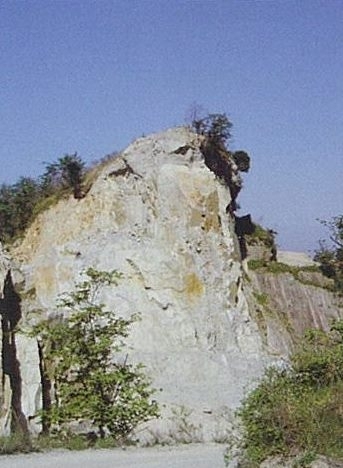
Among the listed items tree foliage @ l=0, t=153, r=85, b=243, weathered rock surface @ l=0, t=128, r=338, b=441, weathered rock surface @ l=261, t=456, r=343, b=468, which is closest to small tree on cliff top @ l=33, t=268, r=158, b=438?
weathered rock surface @ l=261, t=456, r=343, b=468

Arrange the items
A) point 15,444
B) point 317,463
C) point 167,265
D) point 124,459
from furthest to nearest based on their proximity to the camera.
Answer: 1. point 167,265
2. point 15,444
3. point 124,459
4. point 317,463

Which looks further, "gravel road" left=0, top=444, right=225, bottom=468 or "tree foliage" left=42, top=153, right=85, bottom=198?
"tree foliage" left=42, top=153, right=85, bottom=198

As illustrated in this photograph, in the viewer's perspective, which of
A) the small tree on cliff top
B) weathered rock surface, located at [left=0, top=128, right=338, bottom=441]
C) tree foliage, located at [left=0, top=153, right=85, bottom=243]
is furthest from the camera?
tree foliage, located at [left=0, top=153, right=85, bottom=243]

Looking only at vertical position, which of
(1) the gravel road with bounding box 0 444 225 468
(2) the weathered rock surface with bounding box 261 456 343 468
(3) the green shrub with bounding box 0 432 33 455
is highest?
(3) the green shrub with bounding box 0 432 33 455

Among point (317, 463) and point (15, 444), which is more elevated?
point (15, 444)

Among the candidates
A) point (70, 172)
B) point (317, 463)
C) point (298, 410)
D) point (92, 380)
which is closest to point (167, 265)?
point (70, 172)

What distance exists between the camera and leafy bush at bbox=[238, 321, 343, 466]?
8789 millimetres

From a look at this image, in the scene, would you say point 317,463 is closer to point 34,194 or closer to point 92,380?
point 92,380

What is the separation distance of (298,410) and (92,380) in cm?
720

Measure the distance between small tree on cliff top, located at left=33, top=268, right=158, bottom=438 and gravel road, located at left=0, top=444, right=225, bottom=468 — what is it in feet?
5.92

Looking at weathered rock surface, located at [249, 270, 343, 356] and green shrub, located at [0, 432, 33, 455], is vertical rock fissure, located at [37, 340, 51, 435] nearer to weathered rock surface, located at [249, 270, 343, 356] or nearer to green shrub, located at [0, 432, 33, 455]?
green shrub, located at [0, 432, 33, 455]

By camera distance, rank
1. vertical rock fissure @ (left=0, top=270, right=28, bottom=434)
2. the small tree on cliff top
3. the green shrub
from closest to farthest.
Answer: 1. the green shrub
2. the small tree on cliff top
3. vertical rock fissure @ (left=0, top=270, right=28, bottom=434)

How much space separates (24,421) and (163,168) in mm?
13299

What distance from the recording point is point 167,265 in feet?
93.8
